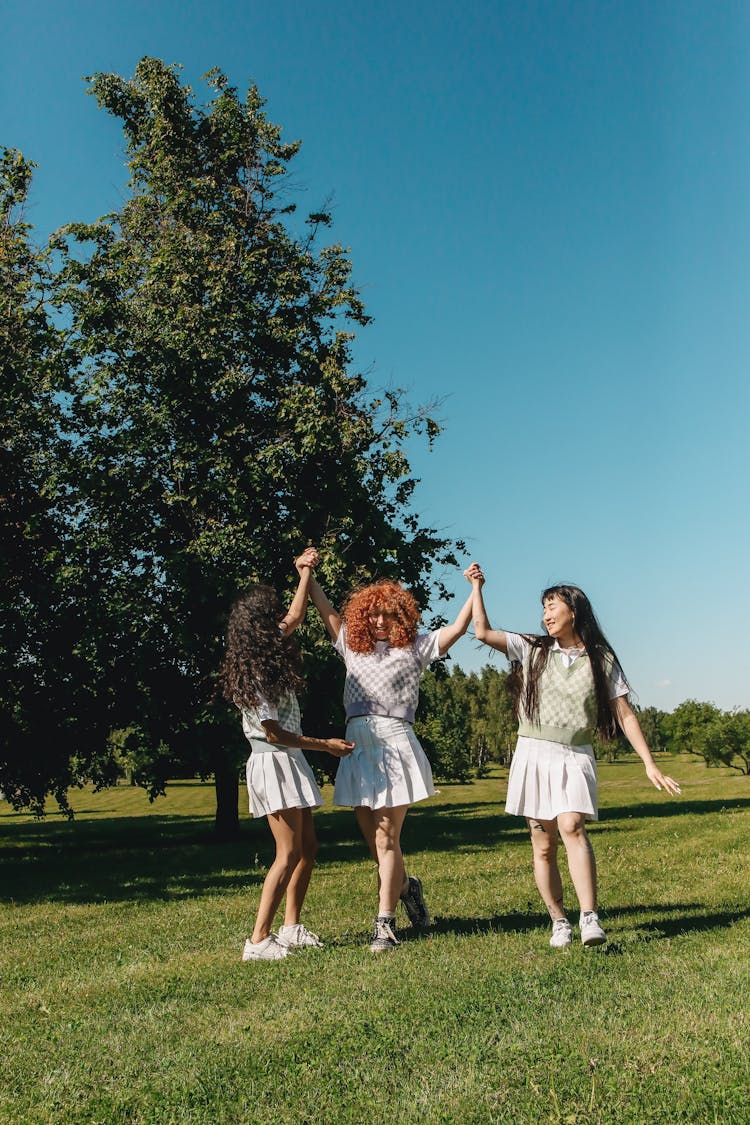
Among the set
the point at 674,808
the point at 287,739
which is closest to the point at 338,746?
the point at 287,739

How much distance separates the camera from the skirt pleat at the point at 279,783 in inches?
276

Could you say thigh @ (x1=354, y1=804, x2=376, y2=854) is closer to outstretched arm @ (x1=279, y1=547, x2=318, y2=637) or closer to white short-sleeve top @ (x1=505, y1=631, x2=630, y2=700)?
outstretched arm @ (x1=279, y1=547, x2=318, y2=637)

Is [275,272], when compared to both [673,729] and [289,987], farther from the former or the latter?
[673,729]

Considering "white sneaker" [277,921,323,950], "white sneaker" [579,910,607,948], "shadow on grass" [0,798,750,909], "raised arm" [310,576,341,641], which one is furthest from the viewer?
"shadow on grass" [0,798,750,909]

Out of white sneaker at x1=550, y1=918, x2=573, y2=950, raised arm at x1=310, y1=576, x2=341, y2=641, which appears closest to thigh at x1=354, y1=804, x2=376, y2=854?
raised arm at x1=310, y1=576, x2=341, y2=641

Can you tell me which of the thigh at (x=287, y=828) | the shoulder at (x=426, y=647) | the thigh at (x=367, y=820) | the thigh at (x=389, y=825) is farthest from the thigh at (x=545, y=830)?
the thigh at (x=287, y=828)

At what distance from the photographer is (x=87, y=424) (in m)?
21.8

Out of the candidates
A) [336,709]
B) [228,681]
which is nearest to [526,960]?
[228,681]

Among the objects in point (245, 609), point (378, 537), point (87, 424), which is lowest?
point (245, 609)

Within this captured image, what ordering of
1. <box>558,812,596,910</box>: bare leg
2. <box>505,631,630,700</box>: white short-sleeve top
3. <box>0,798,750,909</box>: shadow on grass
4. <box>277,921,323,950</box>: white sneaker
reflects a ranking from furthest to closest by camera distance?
1. <box>0,798,750,909</box>: shadow on grass
2. <box>277,921,323,950</box>: white sneaker
3. <box>505,631,630,700</box>: white short-sleeve top
4. <box>558,812,596,910</box>: bare leg

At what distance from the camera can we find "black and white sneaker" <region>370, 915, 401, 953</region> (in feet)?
22.4

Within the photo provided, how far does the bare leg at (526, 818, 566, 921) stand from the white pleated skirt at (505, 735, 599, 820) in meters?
0.15

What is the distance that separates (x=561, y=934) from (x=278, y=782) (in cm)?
218

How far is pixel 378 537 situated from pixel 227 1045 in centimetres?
1658
